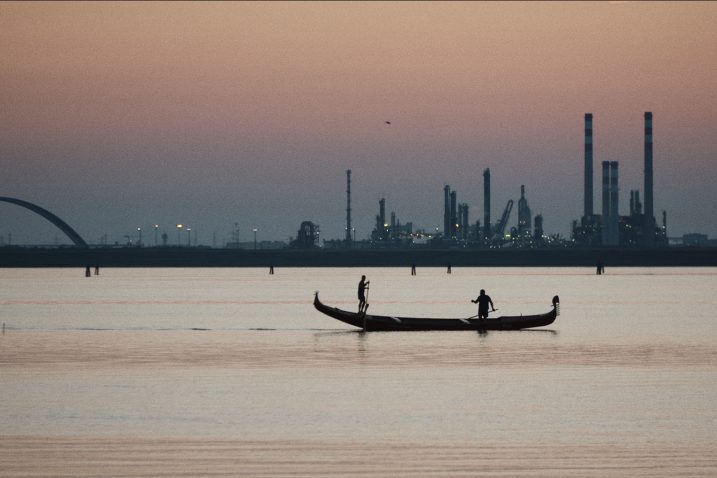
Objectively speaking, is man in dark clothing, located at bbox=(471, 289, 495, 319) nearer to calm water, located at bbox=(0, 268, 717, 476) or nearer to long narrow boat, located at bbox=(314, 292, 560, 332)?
long narrow boat, located at bbox=(314, 292, 560, 332)

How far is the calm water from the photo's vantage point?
2420 cm

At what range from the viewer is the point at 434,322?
59.3m

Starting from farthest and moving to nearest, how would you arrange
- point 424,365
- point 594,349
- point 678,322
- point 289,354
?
point 678,322 < point 594,349 < point 289,354 < point 424,365

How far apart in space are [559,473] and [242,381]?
17958 millimetres

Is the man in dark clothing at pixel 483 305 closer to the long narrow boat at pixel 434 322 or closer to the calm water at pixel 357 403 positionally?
the long narrow boat at pixel 434 322

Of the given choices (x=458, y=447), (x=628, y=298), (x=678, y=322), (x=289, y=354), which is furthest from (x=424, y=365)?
(x=628, y=298)

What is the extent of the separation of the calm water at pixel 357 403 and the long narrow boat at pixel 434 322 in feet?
2.66

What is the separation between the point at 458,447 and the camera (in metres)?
25.8

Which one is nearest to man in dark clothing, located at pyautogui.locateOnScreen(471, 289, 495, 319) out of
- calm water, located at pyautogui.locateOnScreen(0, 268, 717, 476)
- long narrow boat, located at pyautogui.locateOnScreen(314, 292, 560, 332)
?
long narrow boat, located at pyautogui.locateOnScreen(314, 292, 560, 332)

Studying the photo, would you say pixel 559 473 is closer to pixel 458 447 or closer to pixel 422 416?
pixel 458 447

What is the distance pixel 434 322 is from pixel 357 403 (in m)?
26.0

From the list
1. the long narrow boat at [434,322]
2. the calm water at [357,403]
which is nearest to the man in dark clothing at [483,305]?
the long narrow boat at [434,322]

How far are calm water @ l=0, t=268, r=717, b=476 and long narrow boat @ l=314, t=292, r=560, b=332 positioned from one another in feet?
2.66

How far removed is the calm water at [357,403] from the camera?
2420 centimetres
